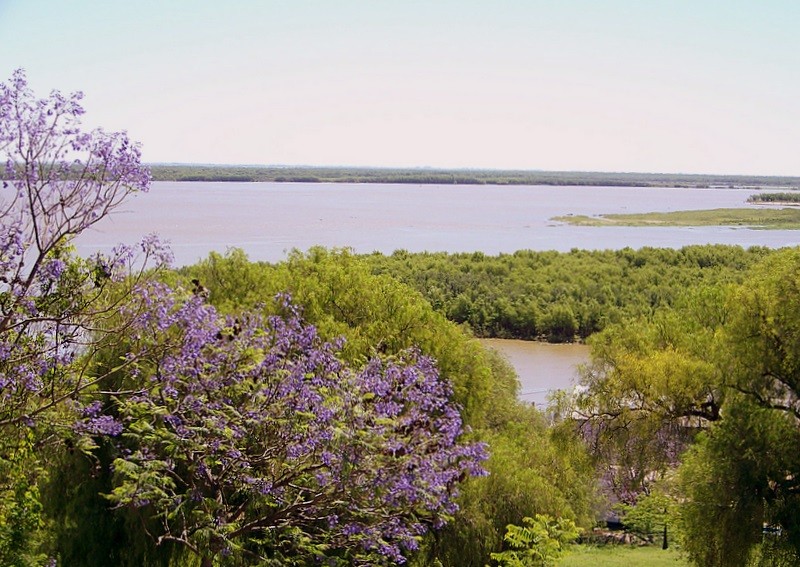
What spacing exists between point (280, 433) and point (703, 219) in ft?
346

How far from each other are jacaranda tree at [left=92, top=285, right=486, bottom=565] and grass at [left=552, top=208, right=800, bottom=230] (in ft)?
305

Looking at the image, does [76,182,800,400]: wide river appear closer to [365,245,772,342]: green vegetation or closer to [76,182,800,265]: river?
[76,182,800,265]: river

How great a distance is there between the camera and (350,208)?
372 ft

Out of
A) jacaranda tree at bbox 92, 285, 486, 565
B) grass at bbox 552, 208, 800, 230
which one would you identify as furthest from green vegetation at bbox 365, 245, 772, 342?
grass at bbox 552, 208, 800, 230

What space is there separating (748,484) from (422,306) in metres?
5.98

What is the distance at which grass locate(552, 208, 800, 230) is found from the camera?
100625 mm

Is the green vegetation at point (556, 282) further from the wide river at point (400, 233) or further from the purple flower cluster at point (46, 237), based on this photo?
the purple flower cluster at point (46, 237)

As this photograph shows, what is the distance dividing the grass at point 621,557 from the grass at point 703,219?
81.2 metres

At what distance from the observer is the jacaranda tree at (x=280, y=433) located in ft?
26.8

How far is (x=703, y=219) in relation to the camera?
352 feet

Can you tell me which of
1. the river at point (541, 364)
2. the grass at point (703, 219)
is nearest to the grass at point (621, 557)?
the river at point (541, 364)

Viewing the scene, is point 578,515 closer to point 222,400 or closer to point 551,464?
point 551,464

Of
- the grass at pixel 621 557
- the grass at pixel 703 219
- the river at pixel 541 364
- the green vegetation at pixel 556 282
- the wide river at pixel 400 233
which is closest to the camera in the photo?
the grass at pixel 621 557

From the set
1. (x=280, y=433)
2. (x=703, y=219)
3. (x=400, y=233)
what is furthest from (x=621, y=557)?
(x=703, y=219)
